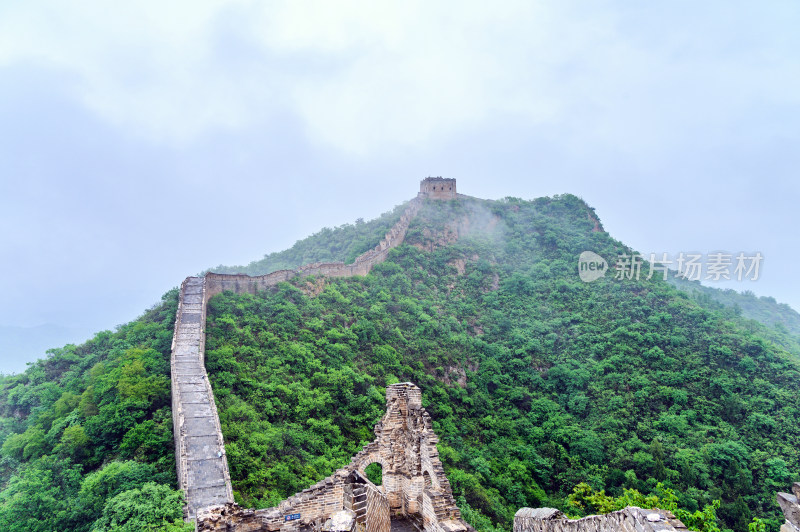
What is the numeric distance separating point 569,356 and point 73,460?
29.3 m

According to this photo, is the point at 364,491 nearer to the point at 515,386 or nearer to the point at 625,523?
the point at 625,523

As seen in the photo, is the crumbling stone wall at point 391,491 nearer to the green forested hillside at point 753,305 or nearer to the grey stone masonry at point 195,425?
the grey stone masonry at point 195,425

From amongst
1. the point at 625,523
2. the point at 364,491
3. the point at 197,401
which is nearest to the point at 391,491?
the point at 364,491

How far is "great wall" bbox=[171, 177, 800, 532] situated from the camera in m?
7.07

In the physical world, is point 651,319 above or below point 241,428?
above

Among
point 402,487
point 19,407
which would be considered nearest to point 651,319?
point 402,487

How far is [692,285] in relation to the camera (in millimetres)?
67000

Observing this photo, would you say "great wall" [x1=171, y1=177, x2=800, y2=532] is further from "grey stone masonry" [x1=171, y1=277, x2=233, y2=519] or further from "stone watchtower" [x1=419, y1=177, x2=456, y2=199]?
"stone watchtower" [x1=419, y1=177, x2=456, y2=199]

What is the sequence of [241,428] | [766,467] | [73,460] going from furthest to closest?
[766,467] < [241,428] < [73,460]

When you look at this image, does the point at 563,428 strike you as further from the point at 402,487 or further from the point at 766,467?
the point at 402,487

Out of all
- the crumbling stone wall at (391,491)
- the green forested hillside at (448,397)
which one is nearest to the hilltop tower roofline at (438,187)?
the green forested hillside at (448,397)

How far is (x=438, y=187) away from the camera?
53.2 m

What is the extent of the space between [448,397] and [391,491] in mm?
17005

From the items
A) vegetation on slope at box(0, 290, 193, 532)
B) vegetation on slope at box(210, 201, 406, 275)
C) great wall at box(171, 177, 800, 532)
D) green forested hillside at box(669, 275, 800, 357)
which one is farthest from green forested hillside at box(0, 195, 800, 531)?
green forested hillside at box(669, 275, 800, 357)
